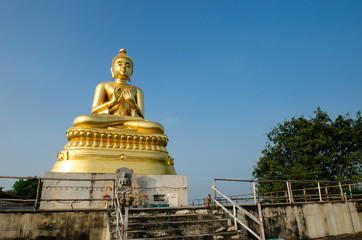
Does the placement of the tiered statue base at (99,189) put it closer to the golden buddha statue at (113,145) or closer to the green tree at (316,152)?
the golden buddha statue at (113,145)

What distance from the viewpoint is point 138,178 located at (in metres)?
9.77

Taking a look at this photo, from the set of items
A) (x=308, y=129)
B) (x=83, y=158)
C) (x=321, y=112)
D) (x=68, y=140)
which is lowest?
(x=83, y=158)

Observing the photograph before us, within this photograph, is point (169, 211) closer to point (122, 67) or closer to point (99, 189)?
point (99, 189)

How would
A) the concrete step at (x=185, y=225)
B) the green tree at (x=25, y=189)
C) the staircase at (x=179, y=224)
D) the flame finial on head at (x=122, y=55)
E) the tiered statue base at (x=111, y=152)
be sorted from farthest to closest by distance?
the green tree at (x=25, y=189) < the flame finial on head at (x=122, y=55) < the tiered statue base at (x=111, y=152) < the concrete step at (x=185, y=225) < the staircase at (x=179, y=224)

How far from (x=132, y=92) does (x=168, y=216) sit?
9112mm

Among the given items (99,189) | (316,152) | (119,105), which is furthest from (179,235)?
(316,152)

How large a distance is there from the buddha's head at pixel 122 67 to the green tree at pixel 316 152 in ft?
40.3

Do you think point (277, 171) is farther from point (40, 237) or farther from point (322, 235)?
point (40, 237)

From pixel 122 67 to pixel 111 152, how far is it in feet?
18.8

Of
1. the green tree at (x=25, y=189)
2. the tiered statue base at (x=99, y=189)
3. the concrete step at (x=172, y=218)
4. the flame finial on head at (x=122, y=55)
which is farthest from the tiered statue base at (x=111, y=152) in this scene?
the green tree at (x=25, y=189)

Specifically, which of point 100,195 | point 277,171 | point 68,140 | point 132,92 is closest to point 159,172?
point 100,195

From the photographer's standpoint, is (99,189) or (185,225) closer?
(185,225)

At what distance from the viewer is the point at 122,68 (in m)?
14.8

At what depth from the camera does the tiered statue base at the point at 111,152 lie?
34.4 feet
